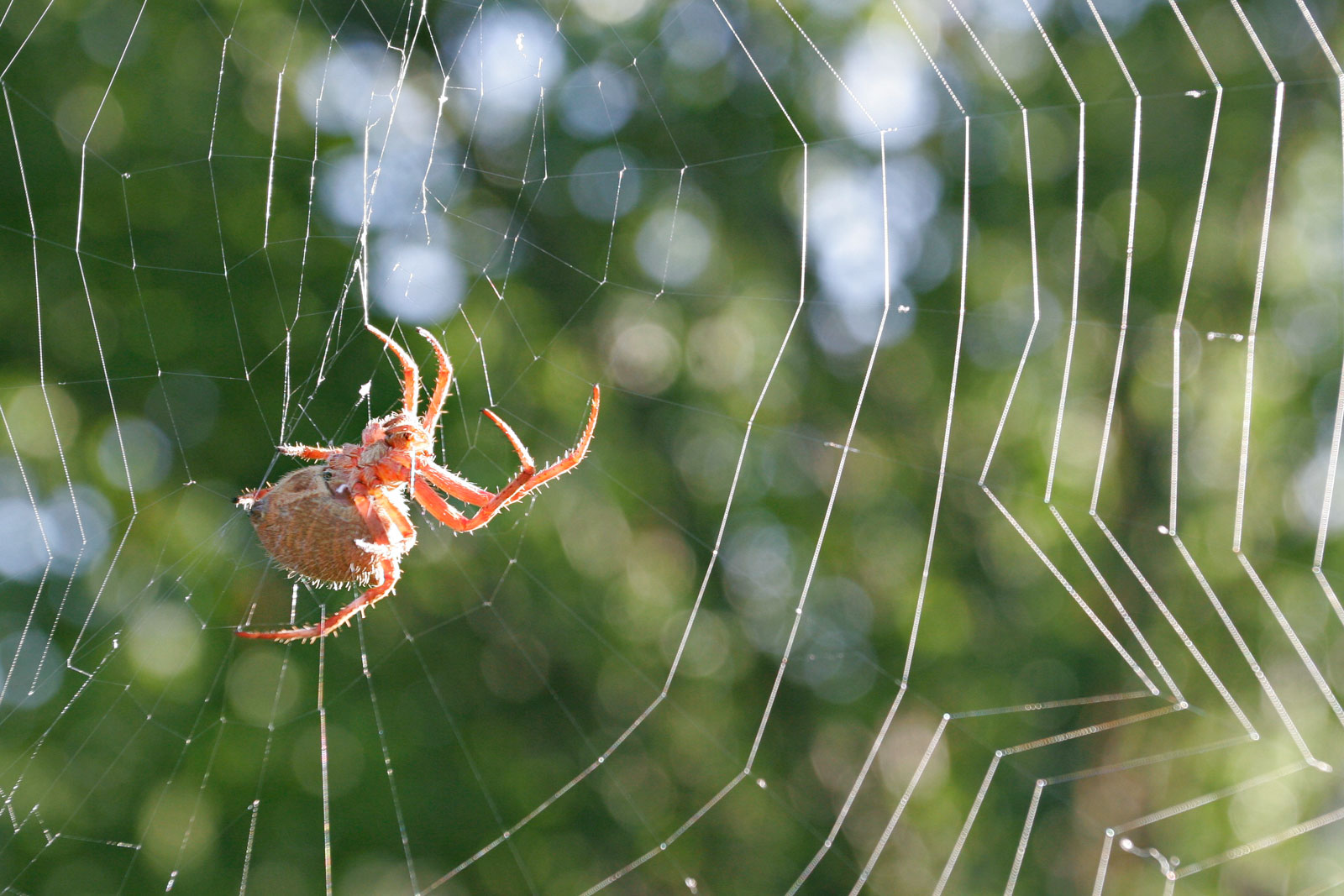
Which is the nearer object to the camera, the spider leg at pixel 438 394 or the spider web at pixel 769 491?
the spider leg at pixel 438 394

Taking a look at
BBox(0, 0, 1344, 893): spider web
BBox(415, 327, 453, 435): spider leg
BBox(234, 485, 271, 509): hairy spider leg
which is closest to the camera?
BBox(234, 485, 271, 509): hairy spider leg

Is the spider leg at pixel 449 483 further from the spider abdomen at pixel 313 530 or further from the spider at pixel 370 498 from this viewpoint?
the spider abdomen at pixel 313 530

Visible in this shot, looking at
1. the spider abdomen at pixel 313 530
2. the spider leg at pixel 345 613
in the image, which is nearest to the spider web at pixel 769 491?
the spider leg at pixel 345 613

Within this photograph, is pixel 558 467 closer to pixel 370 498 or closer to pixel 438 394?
pixel 438 394

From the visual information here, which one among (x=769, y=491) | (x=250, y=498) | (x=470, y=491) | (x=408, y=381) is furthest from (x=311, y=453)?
(x=769, y=491)

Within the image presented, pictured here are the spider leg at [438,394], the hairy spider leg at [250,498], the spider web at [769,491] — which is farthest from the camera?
the spider web at [769,491]

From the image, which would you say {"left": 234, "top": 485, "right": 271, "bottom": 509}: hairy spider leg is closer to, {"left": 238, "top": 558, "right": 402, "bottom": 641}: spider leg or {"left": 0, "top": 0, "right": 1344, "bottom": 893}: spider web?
{"left": 238, "top": 558, "right": 402, "bottom": 641}: spider leg

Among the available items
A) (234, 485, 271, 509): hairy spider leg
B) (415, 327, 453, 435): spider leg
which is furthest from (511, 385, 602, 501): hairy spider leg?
(234, 485, 271, 509): hairy spider leg
